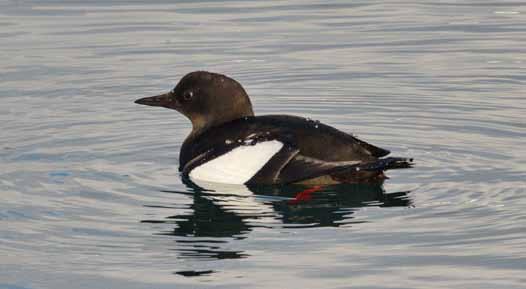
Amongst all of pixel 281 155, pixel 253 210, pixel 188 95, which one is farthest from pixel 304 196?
pixel 188 95

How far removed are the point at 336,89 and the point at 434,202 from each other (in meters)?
4.28

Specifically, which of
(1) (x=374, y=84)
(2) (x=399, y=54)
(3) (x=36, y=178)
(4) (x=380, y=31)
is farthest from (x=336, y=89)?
(3) (x=36, y=178)

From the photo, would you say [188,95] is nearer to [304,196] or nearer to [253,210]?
[304,196]

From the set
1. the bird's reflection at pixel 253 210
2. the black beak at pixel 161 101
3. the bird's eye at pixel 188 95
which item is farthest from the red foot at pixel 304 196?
the black beak at pixel 161 101

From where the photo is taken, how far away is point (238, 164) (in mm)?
10875

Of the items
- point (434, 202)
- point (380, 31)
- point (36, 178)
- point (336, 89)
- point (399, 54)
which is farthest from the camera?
point (380, 31)

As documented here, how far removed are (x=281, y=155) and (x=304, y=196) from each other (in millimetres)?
342

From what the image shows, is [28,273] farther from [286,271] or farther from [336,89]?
[336,89]

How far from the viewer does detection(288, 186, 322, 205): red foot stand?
10.4 meters

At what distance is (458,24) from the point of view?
56.6 ft

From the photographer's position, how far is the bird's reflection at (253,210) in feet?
30.9

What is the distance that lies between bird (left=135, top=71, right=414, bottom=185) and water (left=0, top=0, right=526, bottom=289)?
112 millimetres

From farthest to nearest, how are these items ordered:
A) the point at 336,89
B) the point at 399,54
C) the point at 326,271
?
the point at 399,54 < the point at 336,89 < the point at 326,271

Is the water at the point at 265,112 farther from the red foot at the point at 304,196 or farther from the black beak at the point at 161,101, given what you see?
the black beak at the point at 161,101
